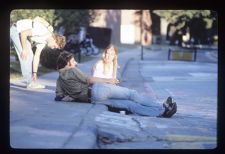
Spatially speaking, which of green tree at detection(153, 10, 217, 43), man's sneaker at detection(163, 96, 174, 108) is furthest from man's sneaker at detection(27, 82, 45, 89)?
green tree at detection(153, 10, 217, 43)

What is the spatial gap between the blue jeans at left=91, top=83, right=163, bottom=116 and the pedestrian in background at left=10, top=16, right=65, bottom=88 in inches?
21.8

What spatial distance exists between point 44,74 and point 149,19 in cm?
166

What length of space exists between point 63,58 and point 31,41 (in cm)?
38

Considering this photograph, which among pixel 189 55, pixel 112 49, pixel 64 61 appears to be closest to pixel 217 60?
pixel 112 49

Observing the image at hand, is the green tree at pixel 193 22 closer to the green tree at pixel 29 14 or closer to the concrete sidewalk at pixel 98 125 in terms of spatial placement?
the concrete sidewalk at pixel 98 125

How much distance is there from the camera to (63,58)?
571 cm

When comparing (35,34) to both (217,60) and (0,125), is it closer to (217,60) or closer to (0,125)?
(0,125)

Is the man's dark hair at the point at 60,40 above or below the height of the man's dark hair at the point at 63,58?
above

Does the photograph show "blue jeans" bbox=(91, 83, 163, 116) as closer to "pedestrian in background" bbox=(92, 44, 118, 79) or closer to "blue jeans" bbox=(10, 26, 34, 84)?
"pedestrian in background" bbox=(92, 44, 118, 79)

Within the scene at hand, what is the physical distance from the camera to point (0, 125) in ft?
17.6

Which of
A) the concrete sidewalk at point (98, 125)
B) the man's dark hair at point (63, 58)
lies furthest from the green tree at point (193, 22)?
the man's dark hair at point (63, 58)

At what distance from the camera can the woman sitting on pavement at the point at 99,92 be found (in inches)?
223

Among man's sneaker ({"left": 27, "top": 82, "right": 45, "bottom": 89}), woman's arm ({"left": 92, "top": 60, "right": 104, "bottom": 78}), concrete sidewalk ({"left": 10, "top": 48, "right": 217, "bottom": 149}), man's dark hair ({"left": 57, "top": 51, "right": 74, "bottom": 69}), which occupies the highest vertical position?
man's dark hair ({"left": 57, "top": 51, "right": 74, "bottom": 69})

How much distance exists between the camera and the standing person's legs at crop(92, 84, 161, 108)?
5.67 m
